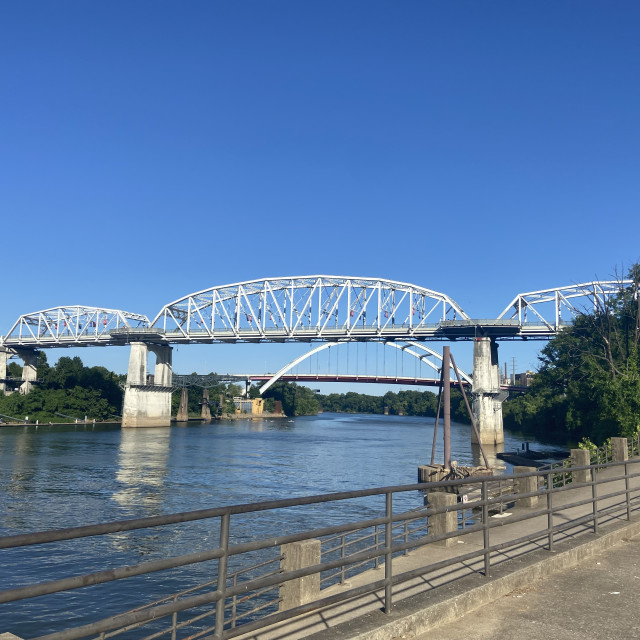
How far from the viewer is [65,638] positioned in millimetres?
3795

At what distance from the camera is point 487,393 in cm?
9894

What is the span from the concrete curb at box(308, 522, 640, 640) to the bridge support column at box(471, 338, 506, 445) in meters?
83.2

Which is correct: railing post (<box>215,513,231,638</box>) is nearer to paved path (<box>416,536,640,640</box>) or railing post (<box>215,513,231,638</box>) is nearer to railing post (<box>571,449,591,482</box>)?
A: paved path (<box>416,536,640,640</box>)

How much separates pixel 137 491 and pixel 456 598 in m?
35.9

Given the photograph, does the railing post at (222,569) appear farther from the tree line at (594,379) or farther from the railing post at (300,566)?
the tree line at (594,379)

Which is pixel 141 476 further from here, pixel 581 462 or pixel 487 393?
pixel 487 393

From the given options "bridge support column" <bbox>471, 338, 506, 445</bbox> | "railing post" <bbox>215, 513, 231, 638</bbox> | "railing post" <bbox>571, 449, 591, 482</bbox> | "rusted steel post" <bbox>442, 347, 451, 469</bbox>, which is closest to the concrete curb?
"railing post" <bbox>215, 513, 231, 638</bbox>

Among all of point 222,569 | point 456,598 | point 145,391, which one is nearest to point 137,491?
point 456,598

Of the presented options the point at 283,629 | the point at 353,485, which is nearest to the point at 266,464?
the point at 353,485

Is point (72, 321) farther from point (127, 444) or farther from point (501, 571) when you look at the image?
point (501, 571)

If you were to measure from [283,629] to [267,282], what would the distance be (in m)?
145

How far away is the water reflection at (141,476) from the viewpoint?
35.0 metres

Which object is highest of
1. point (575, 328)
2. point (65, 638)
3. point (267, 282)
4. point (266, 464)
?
point (267, 282)

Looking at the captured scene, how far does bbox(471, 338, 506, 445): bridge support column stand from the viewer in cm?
9306
